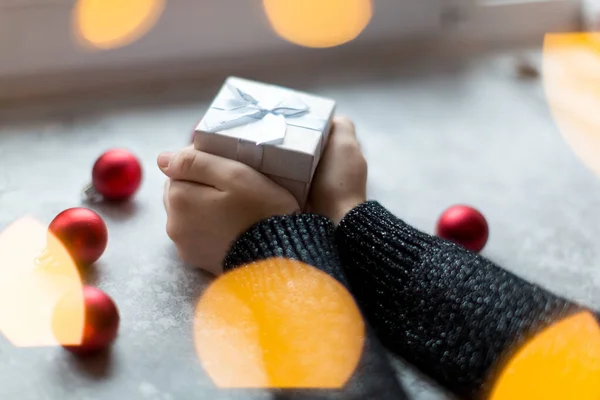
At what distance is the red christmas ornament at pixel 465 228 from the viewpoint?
0.83 meters

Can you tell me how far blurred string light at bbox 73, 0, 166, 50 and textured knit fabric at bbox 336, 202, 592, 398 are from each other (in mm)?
516

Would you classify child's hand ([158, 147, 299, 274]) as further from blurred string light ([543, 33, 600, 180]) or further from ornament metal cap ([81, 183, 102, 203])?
blurred string light ([543, 33, 600, 180])

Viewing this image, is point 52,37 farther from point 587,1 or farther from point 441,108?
point 587,1

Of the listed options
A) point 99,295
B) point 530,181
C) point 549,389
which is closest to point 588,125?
point 530,181

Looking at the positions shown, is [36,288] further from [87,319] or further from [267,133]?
[267,133]

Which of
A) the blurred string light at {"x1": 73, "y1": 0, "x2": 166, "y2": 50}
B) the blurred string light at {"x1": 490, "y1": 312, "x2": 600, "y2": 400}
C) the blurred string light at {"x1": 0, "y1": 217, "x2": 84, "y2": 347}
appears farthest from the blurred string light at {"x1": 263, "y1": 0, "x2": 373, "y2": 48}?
the blurred string light at {"x1": 490, "y1": 312, "x2": 600, "y2": 400}

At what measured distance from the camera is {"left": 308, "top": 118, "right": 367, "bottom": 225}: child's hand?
2.59 feet

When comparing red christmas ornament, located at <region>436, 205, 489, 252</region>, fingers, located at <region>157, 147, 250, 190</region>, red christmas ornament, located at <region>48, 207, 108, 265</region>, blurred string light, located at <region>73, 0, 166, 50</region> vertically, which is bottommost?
red christmas ornament, located at <region>436, 205, 489, 252</region>

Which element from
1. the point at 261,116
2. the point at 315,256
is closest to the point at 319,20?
the point at 261,116

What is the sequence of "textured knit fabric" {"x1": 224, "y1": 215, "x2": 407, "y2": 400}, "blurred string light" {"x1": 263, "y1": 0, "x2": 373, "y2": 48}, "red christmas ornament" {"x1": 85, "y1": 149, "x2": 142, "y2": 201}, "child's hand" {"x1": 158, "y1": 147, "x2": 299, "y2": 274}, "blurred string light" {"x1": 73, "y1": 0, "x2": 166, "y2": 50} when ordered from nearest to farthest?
"textured knit fabric" {"x1": 224, "y1": 215, "x2": 407, "y2": 400} < "child's hand" {"x1": 158, "y1": 147, "x2": 299, "y2": 274} < "red christmas ornament" {"x1": 85, "y1": 149, "x2": 142, "y2": 201} < "blurred string light" {"x1": 73, "y1": 0, "x2": 166, "y2": 50} < "blurred string light" {"x1": 263, "y1": 0, "x2": 373, "y2": 48}

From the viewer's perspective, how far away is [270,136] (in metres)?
0.74

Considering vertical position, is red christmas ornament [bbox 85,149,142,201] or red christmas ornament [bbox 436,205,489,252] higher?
red christmas ornament [bbox 85,149,142,201]

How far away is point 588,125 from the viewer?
1072 millimetres

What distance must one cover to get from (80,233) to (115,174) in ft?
0.40
